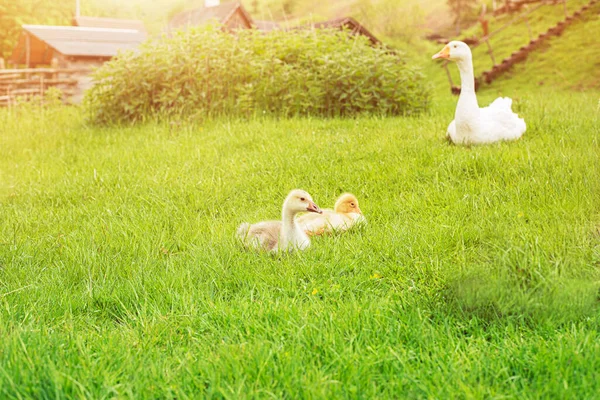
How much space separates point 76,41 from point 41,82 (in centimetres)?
340

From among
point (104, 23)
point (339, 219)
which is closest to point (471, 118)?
point (339, 219)

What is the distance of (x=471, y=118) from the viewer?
720 cm

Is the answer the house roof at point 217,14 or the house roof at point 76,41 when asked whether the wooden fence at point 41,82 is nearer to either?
the house roof at point 76,41

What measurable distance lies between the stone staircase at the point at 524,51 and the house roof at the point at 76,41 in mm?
15621

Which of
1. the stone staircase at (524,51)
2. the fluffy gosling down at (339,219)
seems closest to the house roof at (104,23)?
the stone staircase at (524,51)

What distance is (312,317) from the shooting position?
3.28 m

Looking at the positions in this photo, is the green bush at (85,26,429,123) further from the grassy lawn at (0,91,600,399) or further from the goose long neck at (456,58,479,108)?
the grassy lawn at (0,91,600,399)

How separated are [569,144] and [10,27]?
39838 mm

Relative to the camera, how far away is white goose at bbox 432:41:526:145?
284 inches

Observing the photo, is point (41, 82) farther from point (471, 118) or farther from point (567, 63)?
point (471, 118)

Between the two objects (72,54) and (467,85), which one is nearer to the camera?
(467,85)

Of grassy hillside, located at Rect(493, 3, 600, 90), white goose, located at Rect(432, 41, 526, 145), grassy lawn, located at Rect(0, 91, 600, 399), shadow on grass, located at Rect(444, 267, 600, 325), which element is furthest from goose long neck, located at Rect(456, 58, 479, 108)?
grassy hillside, located at Rect(493, 3, 600, 90)

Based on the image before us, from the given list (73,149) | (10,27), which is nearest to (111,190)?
(73,149)

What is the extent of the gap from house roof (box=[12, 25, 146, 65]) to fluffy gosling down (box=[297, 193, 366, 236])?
2275 cm
